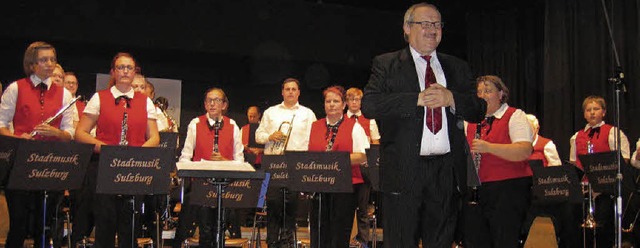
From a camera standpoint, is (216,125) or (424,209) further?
(216,125)

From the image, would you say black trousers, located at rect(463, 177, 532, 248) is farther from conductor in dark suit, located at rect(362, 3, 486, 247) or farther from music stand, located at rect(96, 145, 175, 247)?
music stand, located at rect(96, 145, 175, 247)

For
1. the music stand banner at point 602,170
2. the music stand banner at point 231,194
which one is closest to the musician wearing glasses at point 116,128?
the music stand banner at point 231,194

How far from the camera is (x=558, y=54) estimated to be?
453 inches

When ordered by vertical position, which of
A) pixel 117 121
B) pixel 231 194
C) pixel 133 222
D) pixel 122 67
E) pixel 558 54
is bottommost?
pixel 133 222

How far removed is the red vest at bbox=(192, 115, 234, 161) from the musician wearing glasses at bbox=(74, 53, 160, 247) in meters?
1.46

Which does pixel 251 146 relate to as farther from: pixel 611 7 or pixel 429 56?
pixel 611 7

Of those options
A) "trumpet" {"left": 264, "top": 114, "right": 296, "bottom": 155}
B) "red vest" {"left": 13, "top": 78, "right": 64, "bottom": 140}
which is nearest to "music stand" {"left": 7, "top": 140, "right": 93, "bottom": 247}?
"red vest" {"left": 13, "top": 78, "right": 64, "bottom": 140}

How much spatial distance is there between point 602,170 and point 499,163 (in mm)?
1895

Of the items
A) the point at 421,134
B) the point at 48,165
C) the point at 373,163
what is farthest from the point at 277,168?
the point at 421,134

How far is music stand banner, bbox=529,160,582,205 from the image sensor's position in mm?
6570

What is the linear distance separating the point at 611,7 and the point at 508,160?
6304 millimetres

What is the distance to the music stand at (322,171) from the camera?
6.06 meters

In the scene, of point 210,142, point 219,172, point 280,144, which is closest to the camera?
point 219,172

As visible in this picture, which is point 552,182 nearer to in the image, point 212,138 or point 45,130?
point 212,138
